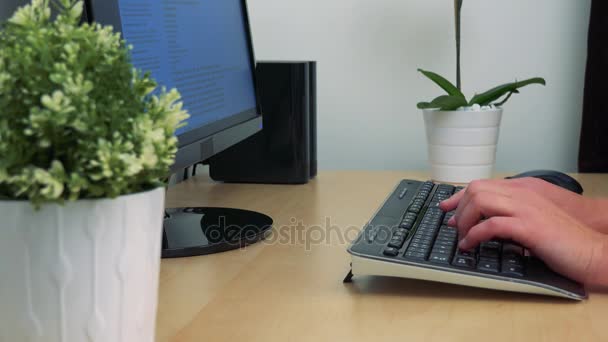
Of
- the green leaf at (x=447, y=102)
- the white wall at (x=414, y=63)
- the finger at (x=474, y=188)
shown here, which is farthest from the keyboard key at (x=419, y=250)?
the white wall at (x=414, y=63)

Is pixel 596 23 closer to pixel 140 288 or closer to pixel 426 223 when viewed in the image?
pixel 426 223

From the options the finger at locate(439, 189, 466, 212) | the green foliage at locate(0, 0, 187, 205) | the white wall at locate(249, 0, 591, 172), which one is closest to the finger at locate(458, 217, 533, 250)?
the finger at locate(439, 189, 466, 212)

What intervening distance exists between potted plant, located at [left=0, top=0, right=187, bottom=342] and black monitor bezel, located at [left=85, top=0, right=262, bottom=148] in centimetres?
25

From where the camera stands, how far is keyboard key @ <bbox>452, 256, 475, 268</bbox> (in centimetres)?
75

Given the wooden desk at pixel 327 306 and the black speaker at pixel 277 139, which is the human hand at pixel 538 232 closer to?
the wooden desk at pixel 327 306

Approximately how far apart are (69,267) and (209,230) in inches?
21.4

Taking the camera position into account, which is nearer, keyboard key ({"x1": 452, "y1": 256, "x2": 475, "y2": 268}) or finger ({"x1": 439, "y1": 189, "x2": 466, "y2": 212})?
keyboard key ({"x1": 452, "y1": 256, "x2": 475, "y2": 268})

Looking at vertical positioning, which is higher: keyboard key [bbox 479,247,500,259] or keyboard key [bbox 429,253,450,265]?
keyboard key [bbox 429,253,450,265]

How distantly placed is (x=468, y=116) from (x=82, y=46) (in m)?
1.04

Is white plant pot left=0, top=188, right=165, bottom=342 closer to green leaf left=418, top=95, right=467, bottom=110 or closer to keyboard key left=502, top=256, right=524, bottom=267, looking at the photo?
keyboard key left=502, top=256, right=524, bottom=267

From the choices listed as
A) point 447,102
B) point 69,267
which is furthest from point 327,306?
point 447,102

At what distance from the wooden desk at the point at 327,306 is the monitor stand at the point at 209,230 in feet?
0.06

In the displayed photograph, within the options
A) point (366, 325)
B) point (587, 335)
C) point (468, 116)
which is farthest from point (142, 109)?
point (468, 116)

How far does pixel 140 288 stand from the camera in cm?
50
